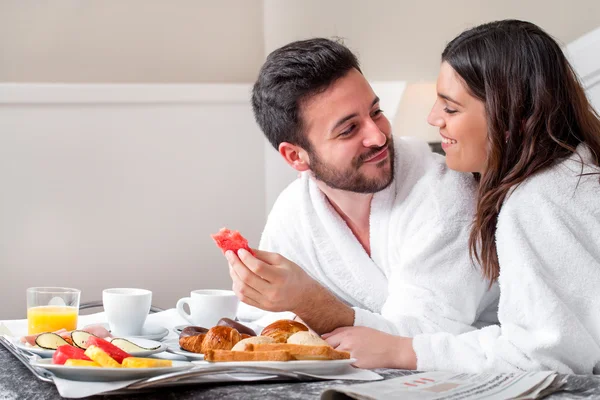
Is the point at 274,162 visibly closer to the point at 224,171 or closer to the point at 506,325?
the point at 224,171

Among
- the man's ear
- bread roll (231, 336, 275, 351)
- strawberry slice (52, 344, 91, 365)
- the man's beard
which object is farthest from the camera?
the man's ear

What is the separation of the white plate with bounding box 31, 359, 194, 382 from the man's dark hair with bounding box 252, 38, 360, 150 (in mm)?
929

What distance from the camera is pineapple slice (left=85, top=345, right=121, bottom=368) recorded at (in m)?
0.94

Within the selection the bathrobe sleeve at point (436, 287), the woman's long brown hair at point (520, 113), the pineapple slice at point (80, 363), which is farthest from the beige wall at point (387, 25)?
the pineapple slice at point (80, 363)

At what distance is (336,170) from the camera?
172 centimetres

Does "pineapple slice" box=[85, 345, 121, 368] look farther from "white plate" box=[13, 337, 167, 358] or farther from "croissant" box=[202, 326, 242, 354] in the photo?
"croissant" box=[202, 326, 242, 354]

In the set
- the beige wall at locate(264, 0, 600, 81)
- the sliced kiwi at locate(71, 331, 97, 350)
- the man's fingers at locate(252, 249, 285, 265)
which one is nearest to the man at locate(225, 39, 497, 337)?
the man's fingers at locate(252, 249, 285, 265)

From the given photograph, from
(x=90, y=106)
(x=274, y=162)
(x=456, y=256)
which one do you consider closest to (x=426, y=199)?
(x=456, y=256)

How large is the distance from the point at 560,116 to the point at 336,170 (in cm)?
53

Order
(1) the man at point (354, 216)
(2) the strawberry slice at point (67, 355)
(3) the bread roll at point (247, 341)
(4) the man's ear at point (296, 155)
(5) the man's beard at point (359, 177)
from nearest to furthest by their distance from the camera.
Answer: (2) the strawberry slice at point (67, 355) < (3) the bread roll at point (247, 341) < (1) the man at point (354, 216) < (5) the man's beard at point (359, 177) < (4) the man's ear at point (296, 155)

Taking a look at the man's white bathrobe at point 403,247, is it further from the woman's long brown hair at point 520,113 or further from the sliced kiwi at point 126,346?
the sliced kiwi at point 126,346

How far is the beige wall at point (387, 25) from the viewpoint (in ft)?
9.43

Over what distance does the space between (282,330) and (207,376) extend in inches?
11.6

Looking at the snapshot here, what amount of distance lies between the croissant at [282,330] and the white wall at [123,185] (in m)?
1.76
